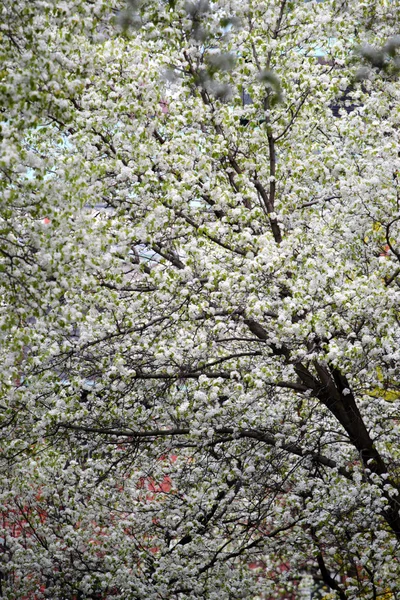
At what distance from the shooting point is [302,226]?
10617mm

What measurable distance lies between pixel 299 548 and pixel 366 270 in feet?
15.4

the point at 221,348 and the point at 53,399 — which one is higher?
the point at 221,348

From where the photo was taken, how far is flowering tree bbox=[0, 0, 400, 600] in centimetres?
891

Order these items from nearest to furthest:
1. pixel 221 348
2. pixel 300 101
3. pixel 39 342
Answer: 1. pixel 39 342
2. pixel 300 101
3. pixel 221 348

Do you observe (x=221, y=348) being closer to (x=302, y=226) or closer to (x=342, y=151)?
(x=302, y=226)

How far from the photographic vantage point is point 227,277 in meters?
8.84

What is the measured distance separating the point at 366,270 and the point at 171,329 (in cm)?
257

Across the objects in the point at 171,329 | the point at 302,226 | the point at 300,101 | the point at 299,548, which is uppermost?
the point at 300,101

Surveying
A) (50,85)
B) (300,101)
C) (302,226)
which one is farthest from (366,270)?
(50,85)

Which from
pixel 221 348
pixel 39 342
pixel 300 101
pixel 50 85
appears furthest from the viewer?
pixel 221 348

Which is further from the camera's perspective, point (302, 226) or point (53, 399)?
point (302, 226)

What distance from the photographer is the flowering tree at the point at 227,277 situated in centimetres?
891

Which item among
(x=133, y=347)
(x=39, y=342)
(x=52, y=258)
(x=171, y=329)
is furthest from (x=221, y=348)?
(x=52, y=258)

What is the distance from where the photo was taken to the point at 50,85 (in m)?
6.77
